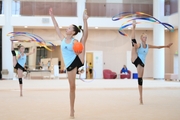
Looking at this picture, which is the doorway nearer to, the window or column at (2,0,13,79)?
the window

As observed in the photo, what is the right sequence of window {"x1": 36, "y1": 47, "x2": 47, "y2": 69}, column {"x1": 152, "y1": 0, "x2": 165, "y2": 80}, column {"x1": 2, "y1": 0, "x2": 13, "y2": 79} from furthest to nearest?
window {"x1": 36, "y1": 47, "x2": 47, "y2": 69} < column {"x1": 152, "y1": 0, "x2": 165, "y2": 80} < column {"x1": 2, "y1": 0, "x2": 13, "y2": 79}

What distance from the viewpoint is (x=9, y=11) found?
26.6m

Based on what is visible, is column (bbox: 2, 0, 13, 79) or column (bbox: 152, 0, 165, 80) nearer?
column (bbox: 2, 0, 13, 79)

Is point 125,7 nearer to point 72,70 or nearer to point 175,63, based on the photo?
point 175,63

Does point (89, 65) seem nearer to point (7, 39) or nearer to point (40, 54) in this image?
point (40, 54)

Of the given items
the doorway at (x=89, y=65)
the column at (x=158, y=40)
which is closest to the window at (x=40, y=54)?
the doorway at (x=89, y=65)

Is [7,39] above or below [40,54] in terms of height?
above

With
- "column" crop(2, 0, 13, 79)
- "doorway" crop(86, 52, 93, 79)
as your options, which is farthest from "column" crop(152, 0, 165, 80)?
"column" crop(2, 0, 13, 79)

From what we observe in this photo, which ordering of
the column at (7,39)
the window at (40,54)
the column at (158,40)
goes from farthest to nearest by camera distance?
the window at (40,54) < the column at (158,40) < the column at (7,39)

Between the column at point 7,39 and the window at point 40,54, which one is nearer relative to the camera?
the column at point 7,39

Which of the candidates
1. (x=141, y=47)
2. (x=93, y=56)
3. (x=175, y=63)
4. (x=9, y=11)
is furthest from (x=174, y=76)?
(x=141, y=47)

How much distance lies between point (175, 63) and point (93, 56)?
8.31 m

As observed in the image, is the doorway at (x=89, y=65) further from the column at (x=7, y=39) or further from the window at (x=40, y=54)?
the column at (x=7, y=39)

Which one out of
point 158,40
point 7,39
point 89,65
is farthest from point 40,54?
point 158,40
